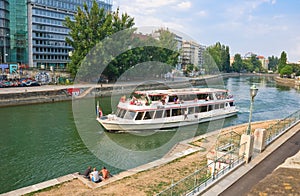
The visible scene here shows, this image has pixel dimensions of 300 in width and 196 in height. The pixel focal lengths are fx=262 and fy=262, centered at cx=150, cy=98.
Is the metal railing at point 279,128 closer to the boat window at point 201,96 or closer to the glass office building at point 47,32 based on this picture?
the boat window at point 201,96

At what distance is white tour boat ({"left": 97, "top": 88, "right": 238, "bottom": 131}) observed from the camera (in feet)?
80.5

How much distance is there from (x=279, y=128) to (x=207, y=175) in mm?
9405

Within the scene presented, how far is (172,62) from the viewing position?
7606 cm

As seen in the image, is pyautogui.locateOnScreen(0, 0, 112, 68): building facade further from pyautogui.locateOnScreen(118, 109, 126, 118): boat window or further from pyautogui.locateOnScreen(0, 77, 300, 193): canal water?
pyautogui.locateOnScreen(118, 109, 126, 118): boat window

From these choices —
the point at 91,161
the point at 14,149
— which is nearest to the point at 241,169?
the point at 91,161

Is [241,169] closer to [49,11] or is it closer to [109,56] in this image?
[109,56]

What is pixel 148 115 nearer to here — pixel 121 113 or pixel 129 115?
pixel 129 115

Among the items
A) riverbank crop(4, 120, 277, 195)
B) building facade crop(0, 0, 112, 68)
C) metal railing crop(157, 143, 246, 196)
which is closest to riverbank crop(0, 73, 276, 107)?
riverbank crop(4, 120, 277, 195)

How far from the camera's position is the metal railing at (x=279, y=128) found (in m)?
16.2

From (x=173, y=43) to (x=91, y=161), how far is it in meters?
69.1

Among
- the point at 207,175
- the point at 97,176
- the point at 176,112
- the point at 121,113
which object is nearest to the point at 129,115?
the point at 121,113

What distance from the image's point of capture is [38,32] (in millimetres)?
82250

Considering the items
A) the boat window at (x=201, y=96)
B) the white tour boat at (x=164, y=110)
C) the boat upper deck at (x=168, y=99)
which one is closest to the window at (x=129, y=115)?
the white tour boat at (x=164, y=110)

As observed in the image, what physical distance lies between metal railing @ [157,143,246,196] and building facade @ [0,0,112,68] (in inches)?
2908
